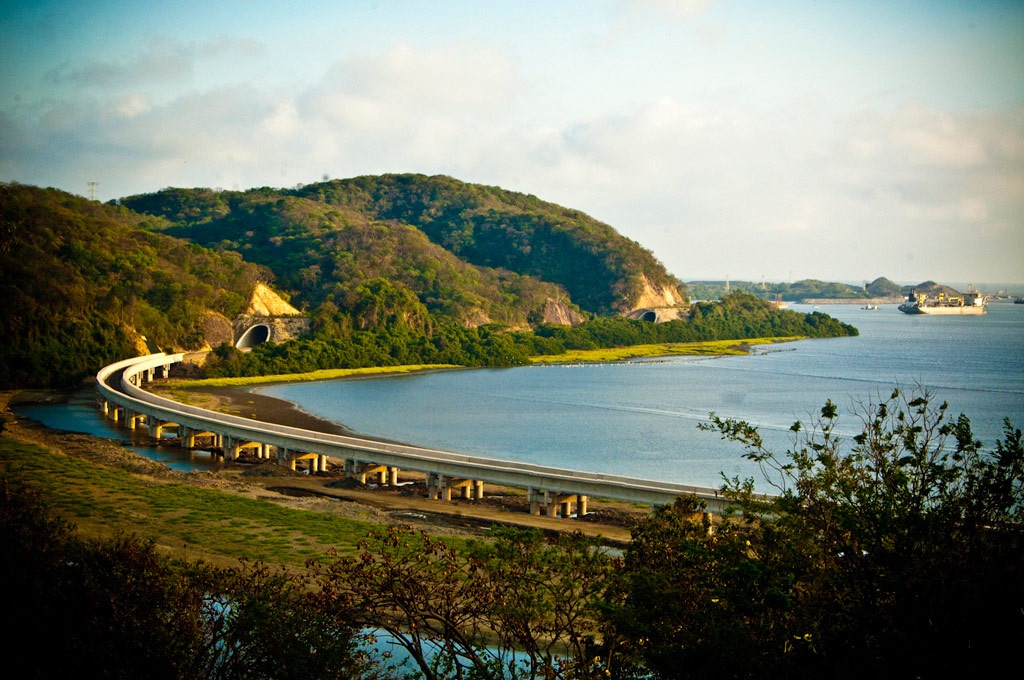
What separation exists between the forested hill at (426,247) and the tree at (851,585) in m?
75.3

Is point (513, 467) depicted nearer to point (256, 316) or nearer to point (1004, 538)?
point (1004, 538)

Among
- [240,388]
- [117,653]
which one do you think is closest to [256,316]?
[240,388]

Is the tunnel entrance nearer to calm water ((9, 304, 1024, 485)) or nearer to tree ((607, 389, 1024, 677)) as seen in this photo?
calm water ((9, 304, 1024, 485))

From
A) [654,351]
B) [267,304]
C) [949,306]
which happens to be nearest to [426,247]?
[267,304]

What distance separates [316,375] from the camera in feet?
222

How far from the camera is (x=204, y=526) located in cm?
2158

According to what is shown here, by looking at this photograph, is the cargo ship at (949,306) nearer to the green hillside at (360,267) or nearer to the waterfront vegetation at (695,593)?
the green hillside at (360,267)

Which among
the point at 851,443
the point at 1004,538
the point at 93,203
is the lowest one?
the point at 851,443

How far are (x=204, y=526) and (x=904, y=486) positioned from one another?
17630 millimetres

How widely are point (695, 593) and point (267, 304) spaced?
78664 millimetres

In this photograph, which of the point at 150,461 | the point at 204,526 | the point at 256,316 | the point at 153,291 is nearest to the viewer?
the point at 204,526

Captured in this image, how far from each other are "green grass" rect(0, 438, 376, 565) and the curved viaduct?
4.36 metres

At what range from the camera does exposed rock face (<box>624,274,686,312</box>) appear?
400 feet

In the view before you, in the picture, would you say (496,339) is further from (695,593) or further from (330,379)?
(695,593)
